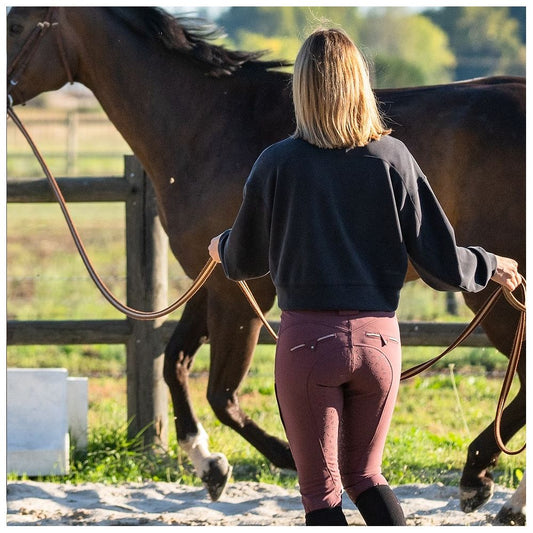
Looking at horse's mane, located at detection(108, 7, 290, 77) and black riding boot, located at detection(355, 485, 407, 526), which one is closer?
black riding boot, located at detection(355, 485, 407, 526)

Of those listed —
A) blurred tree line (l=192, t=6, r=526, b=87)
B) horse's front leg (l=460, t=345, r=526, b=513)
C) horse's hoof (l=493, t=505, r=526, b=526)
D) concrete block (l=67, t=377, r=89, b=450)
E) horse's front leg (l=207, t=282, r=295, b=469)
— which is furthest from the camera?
blurred tree line (l=192, t=6, r=526, b=87)

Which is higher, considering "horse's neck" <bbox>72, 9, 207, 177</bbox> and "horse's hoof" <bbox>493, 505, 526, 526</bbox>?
"horse's neck" <bbox>72, 9, 207, 177</bbox>

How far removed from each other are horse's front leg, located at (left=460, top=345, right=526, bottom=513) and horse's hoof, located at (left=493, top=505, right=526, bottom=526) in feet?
0.54

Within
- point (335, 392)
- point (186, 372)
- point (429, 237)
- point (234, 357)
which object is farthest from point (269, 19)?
point (335, 392)

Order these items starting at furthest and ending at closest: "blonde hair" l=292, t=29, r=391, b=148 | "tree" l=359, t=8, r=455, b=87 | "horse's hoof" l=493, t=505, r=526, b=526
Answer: "tree" l=359, t=8, r=455, b=87 → "horse's hoof" l=493, t=505, r=526, b=526 → "blonde hair" l=292, t=29, r=391, b=148

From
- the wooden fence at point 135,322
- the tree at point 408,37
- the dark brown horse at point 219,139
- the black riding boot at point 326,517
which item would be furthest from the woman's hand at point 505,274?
the tree at point 408,37

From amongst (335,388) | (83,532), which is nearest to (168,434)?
(83,532)

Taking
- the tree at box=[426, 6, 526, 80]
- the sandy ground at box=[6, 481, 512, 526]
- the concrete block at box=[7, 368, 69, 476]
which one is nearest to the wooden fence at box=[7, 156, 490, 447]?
the concrete block at box=[7, 368, 69, 476]

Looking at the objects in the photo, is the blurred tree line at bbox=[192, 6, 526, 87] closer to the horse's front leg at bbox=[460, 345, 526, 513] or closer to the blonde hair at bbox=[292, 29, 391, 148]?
the horse's front leg at bbox=[460, 345, 526, 513]

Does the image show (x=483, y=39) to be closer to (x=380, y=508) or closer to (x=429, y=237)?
(x=429, y=237)

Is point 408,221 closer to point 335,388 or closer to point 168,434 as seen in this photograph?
point 335,388

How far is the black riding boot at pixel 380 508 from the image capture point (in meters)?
2.70

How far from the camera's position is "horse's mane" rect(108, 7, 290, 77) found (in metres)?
4.55

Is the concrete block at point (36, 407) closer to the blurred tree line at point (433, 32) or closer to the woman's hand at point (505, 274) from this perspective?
the woman's hand at point (505, 274)
